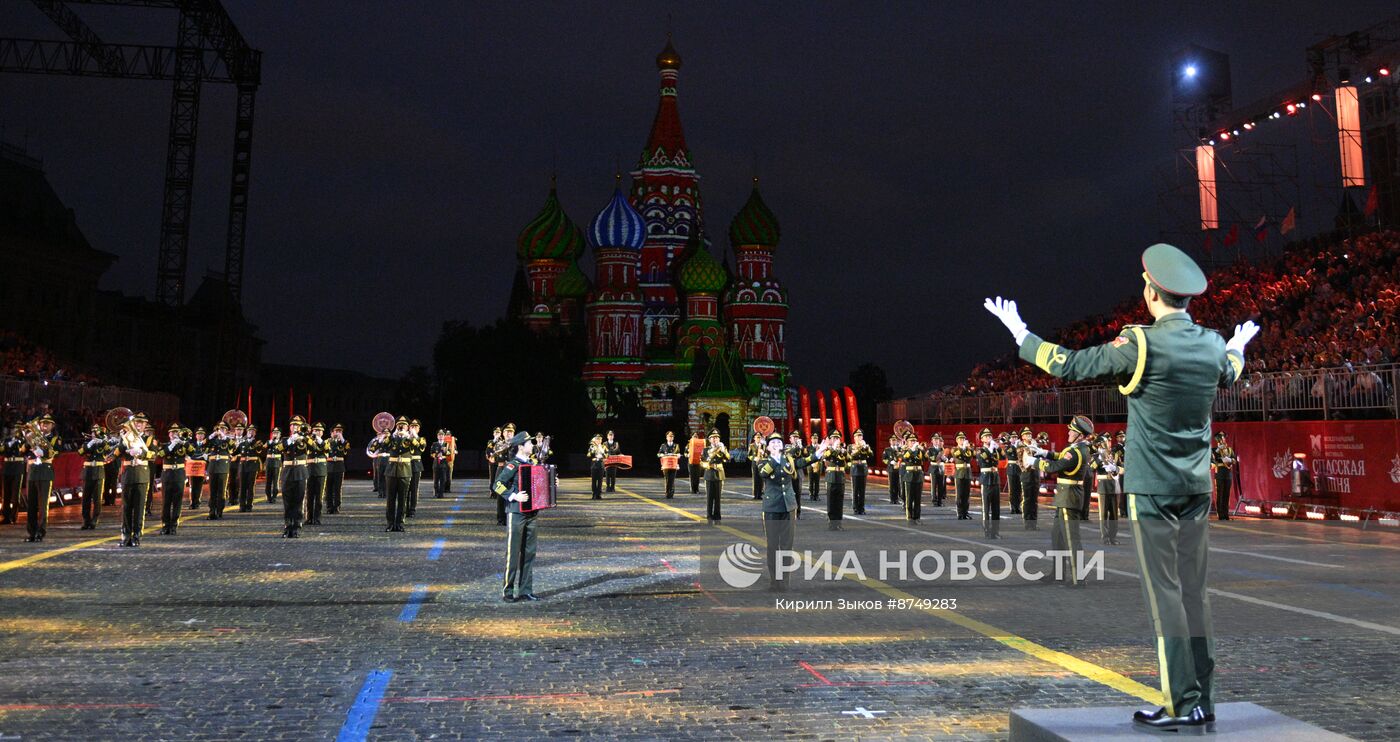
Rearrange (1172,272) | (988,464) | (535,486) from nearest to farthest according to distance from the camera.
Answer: (1172,272) < (535,486) < (988,464)

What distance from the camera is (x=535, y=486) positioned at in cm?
1229

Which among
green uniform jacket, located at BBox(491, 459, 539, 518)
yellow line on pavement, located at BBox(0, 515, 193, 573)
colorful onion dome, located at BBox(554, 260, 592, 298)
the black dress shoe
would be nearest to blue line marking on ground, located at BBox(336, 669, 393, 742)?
green uniform jacket, located at BBox(491, 459, 539, 518)

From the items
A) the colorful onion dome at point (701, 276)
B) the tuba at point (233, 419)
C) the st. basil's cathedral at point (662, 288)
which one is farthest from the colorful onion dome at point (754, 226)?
the tuba at point (233, 419)

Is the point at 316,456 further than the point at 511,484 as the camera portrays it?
Yes

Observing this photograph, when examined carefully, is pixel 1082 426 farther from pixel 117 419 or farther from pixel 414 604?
pixel 117 419

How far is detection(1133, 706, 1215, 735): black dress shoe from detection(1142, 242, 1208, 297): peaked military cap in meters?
2.02

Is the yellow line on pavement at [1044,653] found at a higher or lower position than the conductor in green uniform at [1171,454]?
lower

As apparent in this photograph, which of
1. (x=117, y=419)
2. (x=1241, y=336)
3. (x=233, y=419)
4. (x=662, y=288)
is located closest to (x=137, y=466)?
(x=117, y=419)

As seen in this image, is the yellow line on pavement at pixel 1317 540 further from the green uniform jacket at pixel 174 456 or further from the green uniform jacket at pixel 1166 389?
the green uniform jacket at pixel 174 456

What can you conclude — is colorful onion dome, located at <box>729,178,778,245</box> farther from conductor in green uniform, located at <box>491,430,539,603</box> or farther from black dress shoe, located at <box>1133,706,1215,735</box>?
black dress shoe, located at <box>1133,706,1215,735</box>

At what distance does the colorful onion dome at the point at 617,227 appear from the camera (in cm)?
9119

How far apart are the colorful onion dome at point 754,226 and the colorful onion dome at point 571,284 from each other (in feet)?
43.8

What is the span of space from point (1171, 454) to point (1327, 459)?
2279 cm

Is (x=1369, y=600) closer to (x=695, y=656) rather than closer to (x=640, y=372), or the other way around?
(x=695, y=656)
